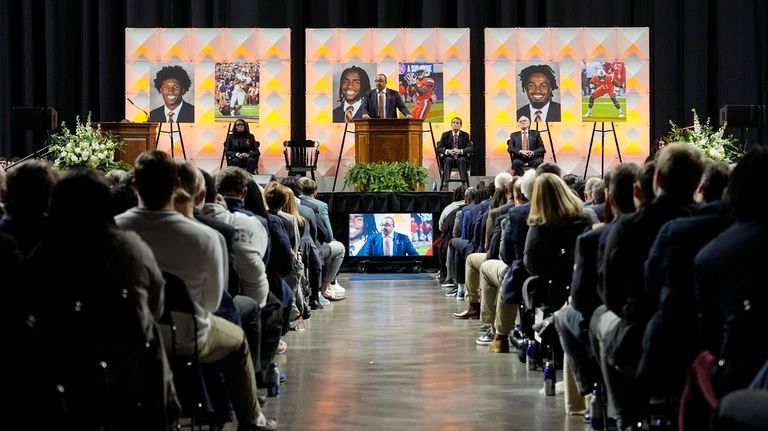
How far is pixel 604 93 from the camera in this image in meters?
18.5

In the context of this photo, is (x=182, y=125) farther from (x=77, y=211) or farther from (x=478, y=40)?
(x=77, y=211)

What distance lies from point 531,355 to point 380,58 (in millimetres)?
11597

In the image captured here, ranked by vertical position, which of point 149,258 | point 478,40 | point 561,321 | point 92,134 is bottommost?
point 561,321

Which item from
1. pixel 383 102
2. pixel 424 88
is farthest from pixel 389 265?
pixel 424 88

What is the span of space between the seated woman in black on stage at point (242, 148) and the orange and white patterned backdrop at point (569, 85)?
3570 mm

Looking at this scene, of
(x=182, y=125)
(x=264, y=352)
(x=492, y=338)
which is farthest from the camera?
(x=182, y=125)

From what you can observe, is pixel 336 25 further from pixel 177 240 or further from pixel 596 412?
pixel 177 240

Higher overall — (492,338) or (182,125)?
(182,125)

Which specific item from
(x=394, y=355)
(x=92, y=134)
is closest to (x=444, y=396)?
(x=394, y=355)

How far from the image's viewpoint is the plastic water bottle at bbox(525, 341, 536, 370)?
7.52m

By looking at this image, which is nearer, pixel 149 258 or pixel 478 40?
pixel 149 258

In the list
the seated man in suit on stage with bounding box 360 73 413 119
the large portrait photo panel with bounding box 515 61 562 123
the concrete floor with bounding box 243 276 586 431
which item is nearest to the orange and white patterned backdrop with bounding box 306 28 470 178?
the large portrait photo panel with bounding box 515 61 562 123

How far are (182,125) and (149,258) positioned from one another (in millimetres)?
14995

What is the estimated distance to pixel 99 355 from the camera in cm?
378
